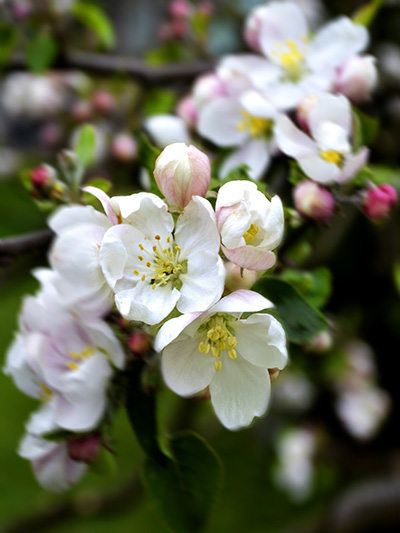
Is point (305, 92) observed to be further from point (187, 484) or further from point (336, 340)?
point (336, 340)

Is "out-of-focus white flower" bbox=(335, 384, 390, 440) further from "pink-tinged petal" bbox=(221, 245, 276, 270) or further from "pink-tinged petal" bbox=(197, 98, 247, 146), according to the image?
"pink-tinged petal" bbox=(221, 245, 276, 270)

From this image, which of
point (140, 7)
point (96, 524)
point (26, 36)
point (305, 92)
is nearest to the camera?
point (305, 92)

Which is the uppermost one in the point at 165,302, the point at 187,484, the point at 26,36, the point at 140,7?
the point at 165,302

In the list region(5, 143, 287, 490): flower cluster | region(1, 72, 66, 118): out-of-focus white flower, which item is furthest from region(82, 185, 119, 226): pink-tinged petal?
region(1, 72, 66, 118): out-of-focus white flower

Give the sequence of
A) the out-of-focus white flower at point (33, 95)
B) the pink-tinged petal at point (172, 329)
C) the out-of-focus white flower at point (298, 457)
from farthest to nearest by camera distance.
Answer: the out-of-focus white flower at point (298, 457) < the out-of-focus white flower at point (33, 95) < the pink-tinged petal at point (172, 329)

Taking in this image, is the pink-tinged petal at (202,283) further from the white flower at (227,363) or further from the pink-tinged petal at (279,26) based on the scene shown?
the pink-tinged petal at (279,26)

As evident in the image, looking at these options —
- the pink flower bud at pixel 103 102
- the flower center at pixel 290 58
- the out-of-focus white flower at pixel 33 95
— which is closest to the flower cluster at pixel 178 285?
the flower center at pixel 290 58

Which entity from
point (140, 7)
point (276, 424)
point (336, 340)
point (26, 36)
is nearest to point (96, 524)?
point (276, 424)
